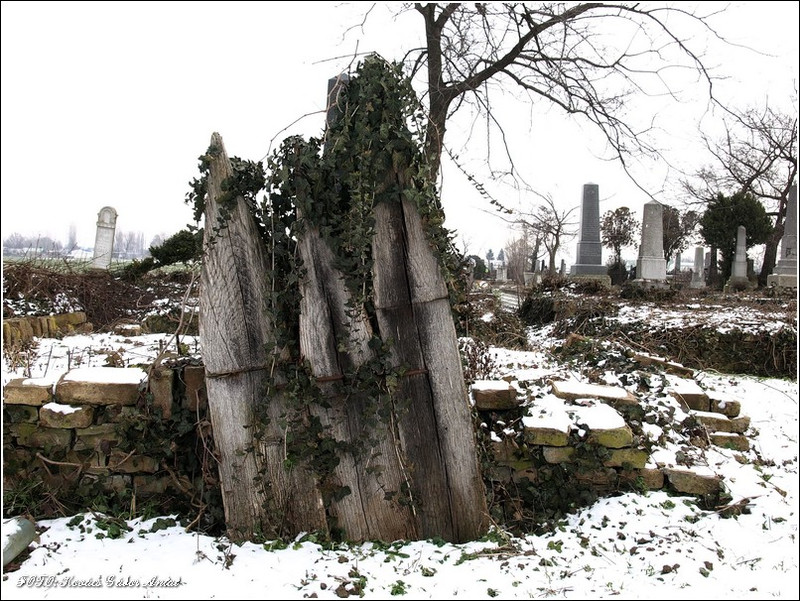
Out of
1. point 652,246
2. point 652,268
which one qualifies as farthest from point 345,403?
point 652,246

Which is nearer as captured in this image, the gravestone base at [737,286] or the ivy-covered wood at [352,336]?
the ivy-covered wood at [352,336]

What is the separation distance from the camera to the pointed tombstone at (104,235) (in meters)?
13.7

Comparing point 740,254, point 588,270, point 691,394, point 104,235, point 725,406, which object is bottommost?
point 725,406

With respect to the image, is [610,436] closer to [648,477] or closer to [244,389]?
[648,477]

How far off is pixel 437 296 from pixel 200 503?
1.76 metres

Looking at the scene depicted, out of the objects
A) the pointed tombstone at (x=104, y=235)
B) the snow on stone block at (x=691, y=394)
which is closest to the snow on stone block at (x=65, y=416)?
the snow on stone block at (x=691, y=394)

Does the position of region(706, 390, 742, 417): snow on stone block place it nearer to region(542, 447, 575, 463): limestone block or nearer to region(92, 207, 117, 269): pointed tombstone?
region(542, 447, 575, 463): limestone block

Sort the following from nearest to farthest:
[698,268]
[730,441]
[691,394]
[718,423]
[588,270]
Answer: [730,441]
[718,423]
[691,394]
[588,270]
[698,268]

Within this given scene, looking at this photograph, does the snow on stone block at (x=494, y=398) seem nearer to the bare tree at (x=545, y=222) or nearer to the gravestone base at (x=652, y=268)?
the bare tree at (x=545, y=222)

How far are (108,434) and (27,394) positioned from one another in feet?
1.77

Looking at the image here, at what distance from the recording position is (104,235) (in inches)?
543

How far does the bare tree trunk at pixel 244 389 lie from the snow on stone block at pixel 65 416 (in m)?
0.93

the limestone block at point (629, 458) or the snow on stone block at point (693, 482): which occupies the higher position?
the limestone block at point (629, 458)

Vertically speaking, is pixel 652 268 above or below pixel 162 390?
above
